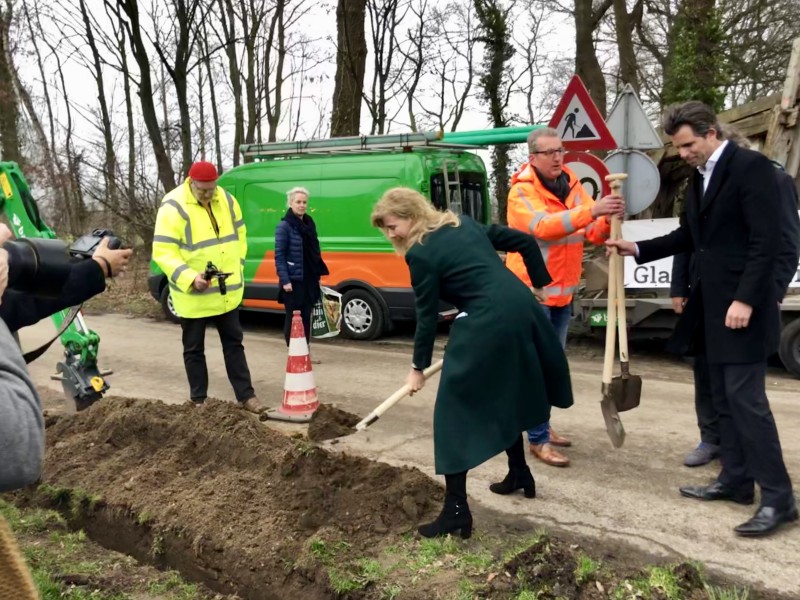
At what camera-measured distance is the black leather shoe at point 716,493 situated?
3.91 meters

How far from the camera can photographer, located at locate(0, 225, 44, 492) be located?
1201mm

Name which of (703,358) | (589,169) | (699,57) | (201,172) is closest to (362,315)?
(201,172)

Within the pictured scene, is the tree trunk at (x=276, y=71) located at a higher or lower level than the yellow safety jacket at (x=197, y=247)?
higher

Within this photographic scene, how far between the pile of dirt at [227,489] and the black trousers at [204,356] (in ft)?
2.54

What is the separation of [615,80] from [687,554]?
74.4ft

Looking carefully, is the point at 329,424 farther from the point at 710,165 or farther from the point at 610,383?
the point at 710,165

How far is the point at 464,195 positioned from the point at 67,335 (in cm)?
548

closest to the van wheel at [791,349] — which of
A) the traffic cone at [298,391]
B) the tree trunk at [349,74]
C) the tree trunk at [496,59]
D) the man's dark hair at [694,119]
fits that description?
the man's dark hair at [694,119]

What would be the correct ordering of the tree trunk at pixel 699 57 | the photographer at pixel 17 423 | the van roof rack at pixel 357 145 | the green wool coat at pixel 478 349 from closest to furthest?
the photographer at pixel 17 423, the green wool coat at pixel 478 349, the van roof rack at pixel 357 145, the tree trunk at pixel 699 57

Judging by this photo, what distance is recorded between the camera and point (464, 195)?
9.56 m

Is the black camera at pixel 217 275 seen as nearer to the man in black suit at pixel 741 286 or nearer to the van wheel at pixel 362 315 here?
the man in black suit at pixel 741 286

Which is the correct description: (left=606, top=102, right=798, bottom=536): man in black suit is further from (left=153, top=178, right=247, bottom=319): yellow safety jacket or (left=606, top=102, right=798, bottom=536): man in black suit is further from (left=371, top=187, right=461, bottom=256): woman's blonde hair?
(left=153, top=178, right=247, bottom=319): yellow safety jacket

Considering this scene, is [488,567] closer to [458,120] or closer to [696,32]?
[696,32]

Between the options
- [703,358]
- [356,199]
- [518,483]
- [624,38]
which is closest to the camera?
[518,483]
